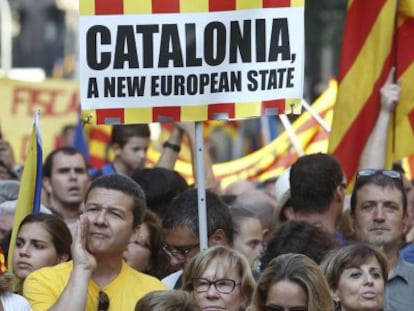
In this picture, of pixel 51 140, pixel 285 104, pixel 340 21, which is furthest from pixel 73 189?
pixel 340 21

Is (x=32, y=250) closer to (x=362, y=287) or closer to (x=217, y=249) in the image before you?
(x=217, y=249)

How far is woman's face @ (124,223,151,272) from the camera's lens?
9.59 m

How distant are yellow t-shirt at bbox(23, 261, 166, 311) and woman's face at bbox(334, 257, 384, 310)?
848mm

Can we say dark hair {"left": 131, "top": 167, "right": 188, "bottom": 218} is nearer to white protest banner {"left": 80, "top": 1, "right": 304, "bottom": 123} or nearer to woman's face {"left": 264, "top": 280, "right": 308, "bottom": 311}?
white protest banner {"left": 80, "top": 1, "right": 304, "bottom": 123}

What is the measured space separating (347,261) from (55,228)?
166cm

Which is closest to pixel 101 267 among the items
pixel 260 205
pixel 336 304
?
pixel 336 304

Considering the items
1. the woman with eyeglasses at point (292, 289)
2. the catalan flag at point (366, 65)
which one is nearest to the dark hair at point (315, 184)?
the catalan flag at point (366, 65)

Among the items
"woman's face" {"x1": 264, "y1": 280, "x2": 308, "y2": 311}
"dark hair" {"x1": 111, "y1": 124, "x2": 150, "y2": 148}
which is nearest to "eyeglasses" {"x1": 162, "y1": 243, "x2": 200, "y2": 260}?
"woman's face" {"x1": 264, "y1": 280, "x2": 308, "y2": 311}

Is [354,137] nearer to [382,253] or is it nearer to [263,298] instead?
[382,253]

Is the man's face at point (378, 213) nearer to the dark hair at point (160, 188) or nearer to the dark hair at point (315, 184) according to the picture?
the dark hair at point (315, 184)

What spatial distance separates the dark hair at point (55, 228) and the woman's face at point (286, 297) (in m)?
1.86

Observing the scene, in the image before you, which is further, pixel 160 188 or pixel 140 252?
pixel 160 188

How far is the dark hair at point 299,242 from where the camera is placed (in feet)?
29.2

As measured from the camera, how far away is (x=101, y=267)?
337 inches
